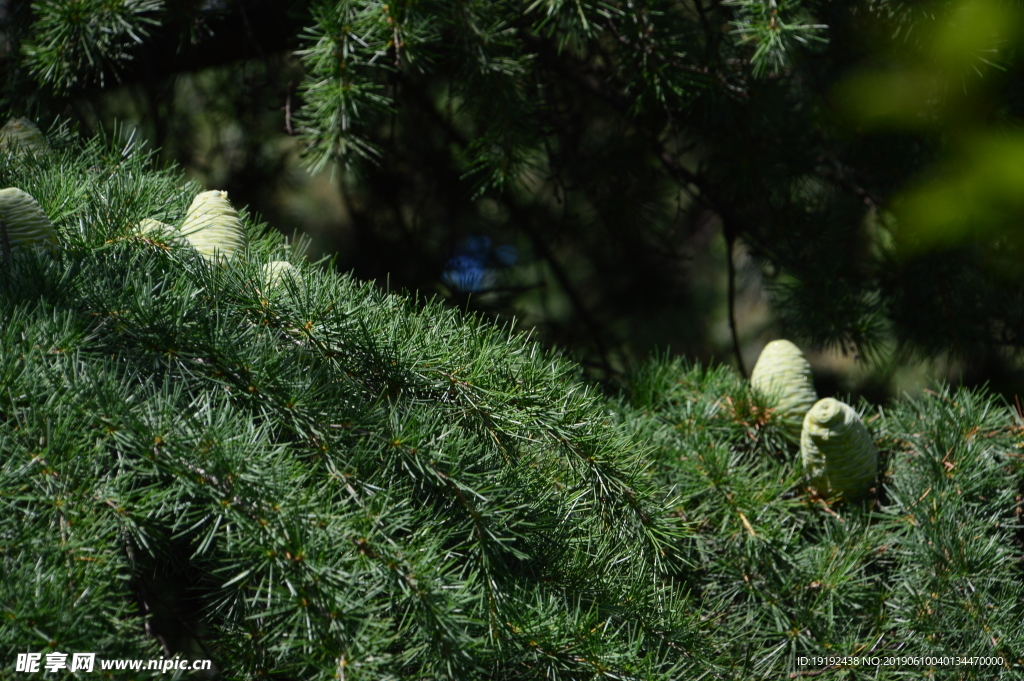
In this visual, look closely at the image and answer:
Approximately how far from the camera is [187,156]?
166 cm

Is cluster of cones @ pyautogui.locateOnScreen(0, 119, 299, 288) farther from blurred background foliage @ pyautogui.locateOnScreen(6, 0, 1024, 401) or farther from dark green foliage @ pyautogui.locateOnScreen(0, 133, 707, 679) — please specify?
blurred background foliage @ pyautogui.locateOnScreen(6, 0, 1024, 401)

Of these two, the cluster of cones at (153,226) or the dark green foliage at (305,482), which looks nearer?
the dark green foliage at (305,482)

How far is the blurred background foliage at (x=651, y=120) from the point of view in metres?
0.97

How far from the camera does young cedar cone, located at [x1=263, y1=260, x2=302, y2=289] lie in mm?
618

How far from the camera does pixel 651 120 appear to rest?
1283mm

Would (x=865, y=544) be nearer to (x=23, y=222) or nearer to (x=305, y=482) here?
(x=305, y=482)

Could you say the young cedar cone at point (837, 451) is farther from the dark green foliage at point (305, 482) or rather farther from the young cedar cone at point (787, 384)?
the dark green foliage at point (305, 482)

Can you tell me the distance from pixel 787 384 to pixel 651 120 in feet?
2.03

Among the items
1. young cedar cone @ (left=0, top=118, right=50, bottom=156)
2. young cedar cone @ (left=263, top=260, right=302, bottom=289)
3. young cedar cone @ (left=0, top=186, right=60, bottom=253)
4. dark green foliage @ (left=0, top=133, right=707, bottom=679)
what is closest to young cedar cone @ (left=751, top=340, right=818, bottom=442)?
dark green foliage @ (left=0, top=133, right=707, bottom=679)

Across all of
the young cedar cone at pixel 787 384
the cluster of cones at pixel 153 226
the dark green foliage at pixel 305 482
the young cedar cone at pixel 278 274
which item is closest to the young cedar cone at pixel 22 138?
the cluster of cones at pixel 153 226

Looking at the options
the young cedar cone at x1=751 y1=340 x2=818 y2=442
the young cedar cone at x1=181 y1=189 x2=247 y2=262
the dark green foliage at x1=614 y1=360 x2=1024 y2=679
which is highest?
the young cedar cone at x1=181 y1=189 x2=247 y2=262

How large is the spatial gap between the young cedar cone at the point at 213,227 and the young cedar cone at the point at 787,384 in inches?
23.5

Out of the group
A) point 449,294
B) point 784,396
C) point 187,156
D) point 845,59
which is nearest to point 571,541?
point 784,396

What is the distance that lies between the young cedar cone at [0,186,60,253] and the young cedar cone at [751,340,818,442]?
29.2 inches
